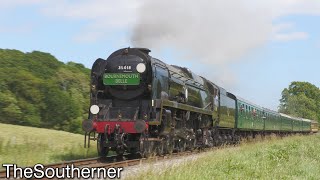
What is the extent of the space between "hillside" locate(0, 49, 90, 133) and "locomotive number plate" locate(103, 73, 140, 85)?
33281mm

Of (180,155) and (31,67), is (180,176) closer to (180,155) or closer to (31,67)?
(180,155)

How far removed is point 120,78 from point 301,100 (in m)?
107

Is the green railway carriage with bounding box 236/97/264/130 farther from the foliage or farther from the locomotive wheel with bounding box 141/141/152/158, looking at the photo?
the foliage

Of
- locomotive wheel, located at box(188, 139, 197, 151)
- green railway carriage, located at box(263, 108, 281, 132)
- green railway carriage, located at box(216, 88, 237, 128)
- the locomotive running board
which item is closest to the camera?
the locomotive running board

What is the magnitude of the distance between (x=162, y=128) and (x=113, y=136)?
6.08ft

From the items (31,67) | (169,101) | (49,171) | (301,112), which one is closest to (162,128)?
(169,101)

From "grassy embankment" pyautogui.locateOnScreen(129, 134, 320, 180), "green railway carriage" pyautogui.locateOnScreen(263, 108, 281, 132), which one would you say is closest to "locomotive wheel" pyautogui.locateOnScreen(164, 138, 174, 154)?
"grassy embankment" pyautogui.locateOnScreen(129, 134, 320, 180)

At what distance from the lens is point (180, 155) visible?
1748 cm

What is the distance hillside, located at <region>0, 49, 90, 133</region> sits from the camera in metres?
49.0

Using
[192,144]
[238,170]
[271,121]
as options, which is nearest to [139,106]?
[238,170]

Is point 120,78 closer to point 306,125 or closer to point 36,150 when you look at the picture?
point 36,150

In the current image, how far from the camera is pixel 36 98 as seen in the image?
174ft

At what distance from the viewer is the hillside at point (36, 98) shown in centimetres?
4903

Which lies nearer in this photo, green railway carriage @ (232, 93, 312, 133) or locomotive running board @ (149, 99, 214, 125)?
locomotive running board @ (149, 99, 214, 125)
